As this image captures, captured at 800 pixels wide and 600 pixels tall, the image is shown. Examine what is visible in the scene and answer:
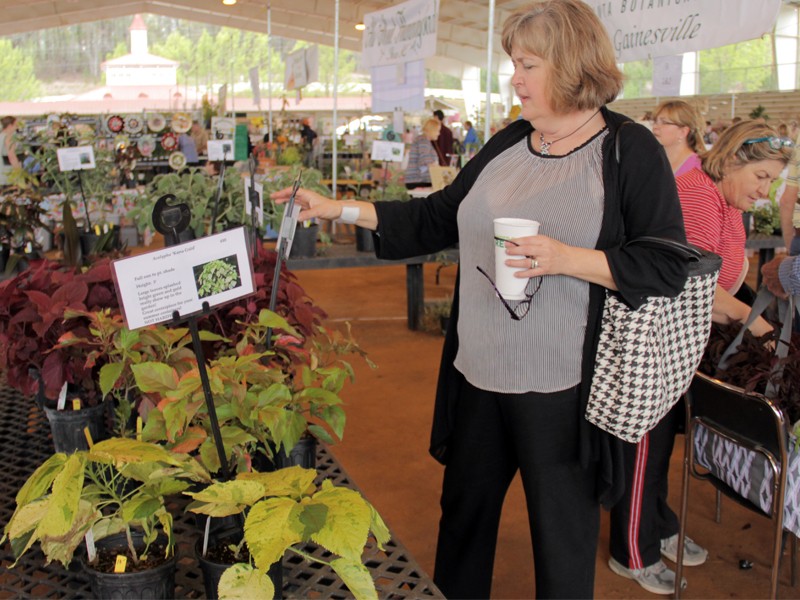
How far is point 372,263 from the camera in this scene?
4875mm

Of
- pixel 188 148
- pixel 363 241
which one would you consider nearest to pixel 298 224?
pixel 363 241

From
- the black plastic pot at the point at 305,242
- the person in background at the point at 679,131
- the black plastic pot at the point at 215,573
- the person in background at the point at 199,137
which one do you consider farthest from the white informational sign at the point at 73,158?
the person in background at the point at 199,137

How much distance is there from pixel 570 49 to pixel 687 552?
175 centimetres

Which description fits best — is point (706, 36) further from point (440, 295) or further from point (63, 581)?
point (440, 295)

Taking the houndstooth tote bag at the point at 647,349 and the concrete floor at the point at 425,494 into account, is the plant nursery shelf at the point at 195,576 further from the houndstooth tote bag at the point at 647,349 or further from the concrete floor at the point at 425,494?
the concrete floor at the point at 425,494

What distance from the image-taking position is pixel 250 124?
14.4 m

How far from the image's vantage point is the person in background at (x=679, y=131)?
10.8 feet

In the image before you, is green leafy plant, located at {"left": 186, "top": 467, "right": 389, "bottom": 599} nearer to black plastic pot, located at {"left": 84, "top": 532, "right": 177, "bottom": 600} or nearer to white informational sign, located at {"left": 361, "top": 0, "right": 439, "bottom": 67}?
black plastic pot, located at {"left": 84, "top": 532, "right": 177, "bottom": 600}

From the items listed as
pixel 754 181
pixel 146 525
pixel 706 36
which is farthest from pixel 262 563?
pixel 706 36

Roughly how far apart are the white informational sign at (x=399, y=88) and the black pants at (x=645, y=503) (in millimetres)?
4078

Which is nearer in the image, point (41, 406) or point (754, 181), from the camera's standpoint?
point (41, 406)

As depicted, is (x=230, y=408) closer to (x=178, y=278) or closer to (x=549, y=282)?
(x=178, y=278)

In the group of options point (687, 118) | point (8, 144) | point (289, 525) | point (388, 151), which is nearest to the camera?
point (289, 525)

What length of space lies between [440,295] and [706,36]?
12.0 ft
